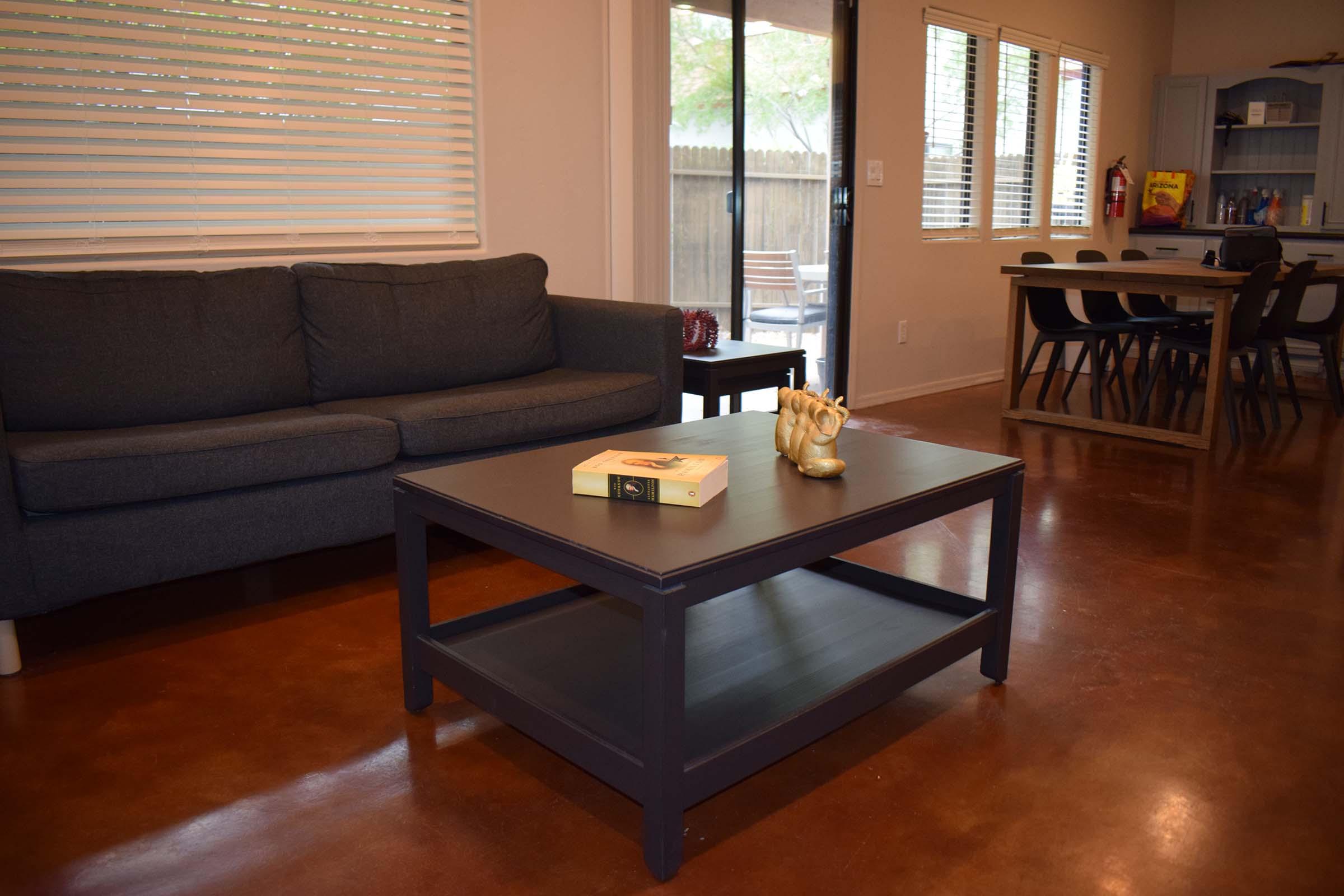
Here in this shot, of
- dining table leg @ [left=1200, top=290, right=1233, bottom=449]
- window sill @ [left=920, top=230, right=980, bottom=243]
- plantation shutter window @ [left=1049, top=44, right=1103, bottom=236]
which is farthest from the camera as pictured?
plantation shutter window @ [left=1049, top=44, right=1103, bottom=236]

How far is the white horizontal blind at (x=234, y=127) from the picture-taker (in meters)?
2.93

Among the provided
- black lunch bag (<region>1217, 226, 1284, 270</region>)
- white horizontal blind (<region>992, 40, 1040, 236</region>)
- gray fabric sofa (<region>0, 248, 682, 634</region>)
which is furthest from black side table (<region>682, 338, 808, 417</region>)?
white horizontal blind (<region>992, 40, 1040, 236</region>)

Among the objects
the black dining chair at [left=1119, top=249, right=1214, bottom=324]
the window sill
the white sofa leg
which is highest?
the window sill

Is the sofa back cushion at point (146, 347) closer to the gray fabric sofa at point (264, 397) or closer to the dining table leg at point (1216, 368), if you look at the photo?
the gray fabric sofa at point (264, 397)

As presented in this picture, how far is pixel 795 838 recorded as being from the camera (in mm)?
1714

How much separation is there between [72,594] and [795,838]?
1671 mm

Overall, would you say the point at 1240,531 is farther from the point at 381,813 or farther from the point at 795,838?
the point at 381,813

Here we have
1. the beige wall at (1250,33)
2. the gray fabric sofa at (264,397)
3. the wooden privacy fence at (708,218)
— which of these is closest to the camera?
the gray fabric sofa at (264,397)

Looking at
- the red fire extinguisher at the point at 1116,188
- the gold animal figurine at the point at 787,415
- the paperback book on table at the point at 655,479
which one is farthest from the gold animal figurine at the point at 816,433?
the red fire extinguisher at the point at 1116,188

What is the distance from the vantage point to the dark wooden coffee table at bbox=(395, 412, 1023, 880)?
5.24 feet

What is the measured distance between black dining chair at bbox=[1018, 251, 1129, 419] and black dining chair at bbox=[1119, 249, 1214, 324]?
0.71 meters

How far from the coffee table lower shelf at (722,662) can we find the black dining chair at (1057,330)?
132 inches

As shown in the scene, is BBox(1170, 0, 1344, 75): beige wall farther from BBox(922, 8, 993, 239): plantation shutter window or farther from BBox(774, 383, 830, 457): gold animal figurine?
BBox(774, 383, 830, 457): gold animal figurine

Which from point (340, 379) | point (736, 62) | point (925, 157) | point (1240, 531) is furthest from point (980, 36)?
point (340, 379)
